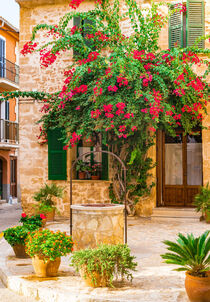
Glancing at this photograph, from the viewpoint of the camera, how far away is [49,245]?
19.3 feet

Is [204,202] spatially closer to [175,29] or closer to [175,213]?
[175,213]

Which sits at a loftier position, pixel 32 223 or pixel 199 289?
pixel 32 223

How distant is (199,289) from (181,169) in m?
7.67

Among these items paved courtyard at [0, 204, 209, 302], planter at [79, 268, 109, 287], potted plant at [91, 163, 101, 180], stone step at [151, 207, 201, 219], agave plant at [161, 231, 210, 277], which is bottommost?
paved courtyard at [0, 204, 209, 302]

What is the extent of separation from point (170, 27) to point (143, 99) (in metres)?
3.24

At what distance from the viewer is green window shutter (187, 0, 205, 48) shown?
11.7 meters

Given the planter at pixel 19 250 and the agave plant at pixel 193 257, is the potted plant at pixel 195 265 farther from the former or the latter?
the planter at pixel 19 250

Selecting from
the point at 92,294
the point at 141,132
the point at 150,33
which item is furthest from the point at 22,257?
the point at 150,33

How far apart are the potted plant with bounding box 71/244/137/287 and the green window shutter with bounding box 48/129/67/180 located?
702 cm

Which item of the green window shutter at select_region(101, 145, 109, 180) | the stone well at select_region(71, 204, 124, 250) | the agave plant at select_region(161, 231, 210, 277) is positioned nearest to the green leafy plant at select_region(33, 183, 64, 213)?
the green window shutter at select_region(101, 145, 109, 180)

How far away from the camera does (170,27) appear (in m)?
11.9

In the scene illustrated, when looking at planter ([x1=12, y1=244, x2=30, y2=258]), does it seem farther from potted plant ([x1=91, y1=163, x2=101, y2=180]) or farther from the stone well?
potted plant ([x1=91, y1=163, x2=101, y2=180])

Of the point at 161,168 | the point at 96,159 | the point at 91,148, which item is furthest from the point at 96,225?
the point at 91,148

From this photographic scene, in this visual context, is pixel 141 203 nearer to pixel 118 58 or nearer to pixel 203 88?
pixel 203 88
